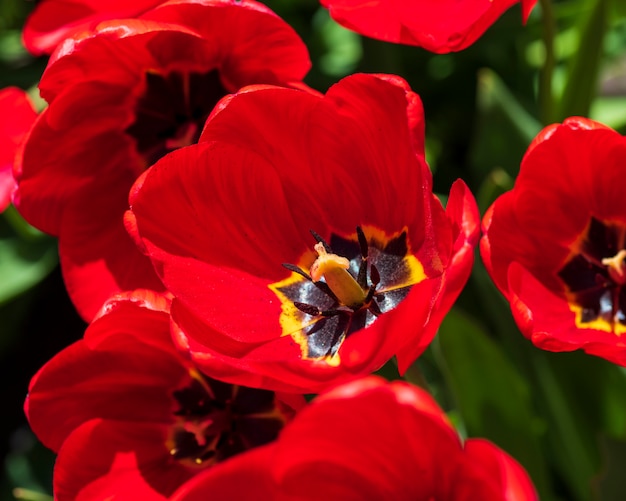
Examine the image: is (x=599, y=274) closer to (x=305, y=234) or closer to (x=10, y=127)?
(x=305, y=234)

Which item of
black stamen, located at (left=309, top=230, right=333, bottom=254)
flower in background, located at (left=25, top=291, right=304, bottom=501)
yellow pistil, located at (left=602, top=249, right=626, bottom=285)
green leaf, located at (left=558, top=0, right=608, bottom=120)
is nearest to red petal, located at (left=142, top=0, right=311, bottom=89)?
black stamen, located at (left=309, top=230, right=333, bottom=254)

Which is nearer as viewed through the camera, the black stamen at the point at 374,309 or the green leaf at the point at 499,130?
the black stamen at the point at 374,309

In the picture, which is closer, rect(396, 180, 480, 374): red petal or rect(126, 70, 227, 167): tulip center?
rect(396, 180, 480, 374): red petal

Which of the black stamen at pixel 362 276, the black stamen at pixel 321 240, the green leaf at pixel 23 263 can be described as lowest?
the green leaf at pixel 23 263

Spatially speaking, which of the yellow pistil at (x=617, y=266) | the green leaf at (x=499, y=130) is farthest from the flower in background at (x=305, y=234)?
the green leaf at (x=499, y=130)

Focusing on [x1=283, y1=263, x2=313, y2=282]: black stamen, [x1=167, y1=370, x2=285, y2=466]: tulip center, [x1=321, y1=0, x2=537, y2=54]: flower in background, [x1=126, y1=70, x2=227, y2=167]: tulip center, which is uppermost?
[x1=321, y1=0, x2=537, y2=54]: flower in background

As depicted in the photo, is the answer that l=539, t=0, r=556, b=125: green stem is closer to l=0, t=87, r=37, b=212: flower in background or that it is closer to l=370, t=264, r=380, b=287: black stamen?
l=370, t=264, r=380, b=287: black stamen

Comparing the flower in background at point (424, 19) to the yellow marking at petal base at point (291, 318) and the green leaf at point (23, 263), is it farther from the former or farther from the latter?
the green leaf at point (23, 263)
